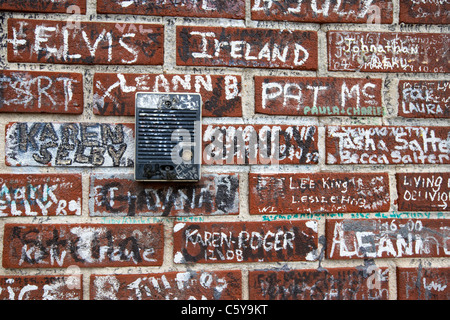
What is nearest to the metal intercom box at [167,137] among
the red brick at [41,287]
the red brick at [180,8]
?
the red brick at [180,8]

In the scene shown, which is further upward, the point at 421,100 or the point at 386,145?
the point at 421,100

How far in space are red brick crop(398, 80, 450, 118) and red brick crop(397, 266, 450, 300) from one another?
55 centimetres

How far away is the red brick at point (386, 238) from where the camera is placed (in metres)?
1.37

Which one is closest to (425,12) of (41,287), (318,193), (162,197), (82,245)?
(318,193)

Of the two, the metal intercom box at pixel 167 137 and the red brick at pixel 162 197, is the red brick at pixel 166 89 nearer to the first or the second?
the metal intercom box at pixel 167 137

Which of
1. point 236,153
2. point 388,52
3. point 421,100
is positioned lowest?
point 236,153

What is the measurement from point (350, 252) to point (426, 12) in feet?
2.99

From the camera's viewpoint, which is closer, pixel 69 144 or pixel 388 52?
pixel 69 144

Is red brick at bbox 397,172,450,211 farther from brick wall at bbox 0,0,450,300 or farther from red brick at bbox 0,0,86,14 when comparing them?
red brick at bbox 0,0,86,14

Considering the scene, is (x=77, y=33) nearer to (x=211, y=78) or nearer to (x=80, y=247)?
(x=211, y=78)

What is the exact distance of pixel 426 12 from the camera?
142 cm

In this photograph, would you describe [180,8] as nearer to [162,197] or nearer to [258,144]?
[258,144]

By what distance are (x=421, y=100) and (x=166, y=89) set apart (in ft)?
2.98

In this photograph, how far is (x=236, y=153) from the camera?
1348 mm
